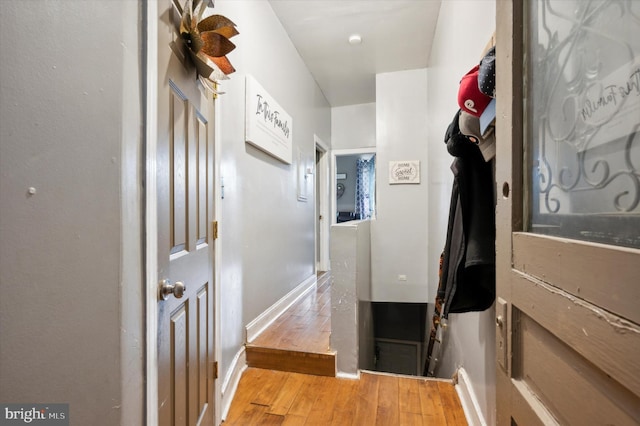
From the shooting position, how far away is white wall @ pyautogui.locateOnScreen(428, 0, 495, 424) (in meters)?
1.24

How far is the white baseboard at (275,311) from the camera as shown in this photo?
2119 mm

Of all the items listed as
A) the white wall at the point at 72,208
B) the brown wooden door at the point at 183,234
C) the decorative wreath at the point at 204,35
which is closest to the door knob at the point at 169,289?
the brown wooden door at the point at 183,234

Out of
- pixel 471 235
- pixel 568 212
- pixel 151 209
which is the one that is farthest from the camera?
pixel 471 235

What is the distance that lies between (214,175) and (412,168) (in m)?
2.71

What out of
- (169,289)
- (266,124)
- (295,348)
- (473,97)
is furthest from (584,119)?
(266,124)

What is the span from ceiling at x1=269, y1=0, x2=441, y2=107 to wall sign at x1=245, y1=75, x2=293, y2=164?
0.88 metres

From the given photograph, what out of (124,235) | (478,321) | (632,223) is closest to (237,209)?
(124,235)

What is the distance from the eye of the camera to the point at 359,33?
286 cm

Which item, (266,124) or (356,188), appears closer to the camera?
A: (266,124)

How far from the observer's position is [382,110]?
3680 millimetres

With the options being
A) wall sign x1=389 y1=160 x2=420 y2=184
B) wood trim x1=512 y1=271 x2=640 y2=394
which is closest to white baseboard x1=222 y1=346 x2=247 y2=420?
wood trim x1=512 y1=271 x2=640 y2=394

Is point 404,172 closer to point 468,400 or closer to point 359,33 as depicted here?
point 359,33

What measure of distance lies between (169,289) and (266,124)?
68.5 inches

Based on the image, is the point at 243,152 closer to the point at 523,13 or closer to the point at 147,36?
the point at 147,36
